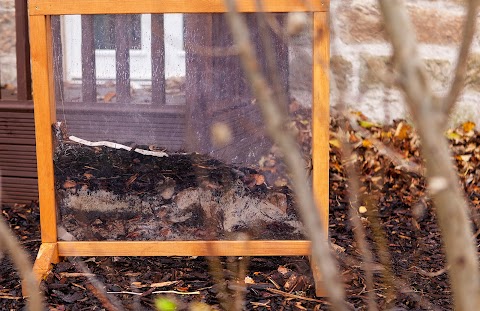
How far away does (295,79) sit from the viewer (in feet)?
8.00

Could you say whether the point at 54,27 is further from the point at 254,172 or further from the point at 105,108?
the point at 254,172

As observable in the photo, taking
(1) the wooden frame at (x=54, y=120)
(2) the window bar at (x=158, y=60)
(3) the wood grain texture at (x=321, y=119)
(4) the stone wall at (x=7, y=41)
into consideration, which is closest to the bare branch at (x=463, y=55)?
(1) the wooden frame at (x=54, y=120)

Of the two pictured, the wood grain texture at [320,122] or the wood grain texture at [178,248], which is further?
the wood grain texture at [178,248]

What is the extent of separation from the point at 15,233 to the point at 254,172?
1194 mm

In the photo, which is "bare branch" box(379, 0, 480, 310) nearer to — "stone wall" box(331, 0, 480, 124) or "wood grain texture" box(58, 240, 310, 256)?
"wood grain texture" box(58, 240, 310, 256)

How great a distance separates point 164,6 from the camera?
2352mm

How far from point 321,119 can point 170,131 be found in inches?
19.4

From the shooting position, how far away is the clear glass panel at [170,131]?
2.41 metres

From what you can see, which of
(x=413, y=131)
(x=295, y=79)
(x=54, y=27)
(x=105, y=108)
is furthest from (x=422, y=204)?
(x=54, y=27)

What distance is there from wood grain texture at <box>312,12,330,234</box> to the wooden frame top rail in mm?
64

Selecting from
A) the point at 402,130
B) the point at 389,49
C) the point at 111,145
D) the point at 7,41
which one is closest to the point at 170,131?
the point at 111,145

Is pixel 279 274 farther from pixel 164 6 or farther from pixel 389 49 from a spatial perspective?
pixel 389 49

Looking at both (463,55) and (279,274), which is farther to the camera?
(279,274)

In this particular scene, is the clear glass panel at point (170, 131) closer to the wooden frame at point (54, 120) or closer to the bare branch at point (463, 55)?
the wooden frame at point (54, 120)
